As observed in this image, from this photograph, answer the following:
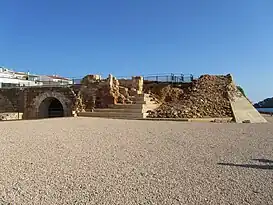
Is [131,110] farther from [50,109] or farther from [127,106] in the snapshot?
[50,109]

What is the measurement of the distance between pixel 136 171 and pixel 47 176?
1.40m

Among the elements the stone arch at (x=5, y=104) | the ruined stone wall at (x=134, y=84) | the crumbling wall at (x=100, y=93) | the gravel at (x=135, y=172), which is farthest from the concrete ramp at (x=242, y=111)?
the stone arch at (x=5, y=104)

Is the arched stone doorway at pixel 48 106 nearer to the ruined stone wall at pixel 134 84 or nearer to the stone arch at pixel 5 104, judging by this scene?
the stone arch at pixel 5 104

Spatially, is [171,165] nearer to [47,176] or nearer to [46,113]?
[47,176]

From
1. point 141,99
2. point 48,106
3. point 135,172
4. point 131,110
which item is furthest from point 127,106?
point 135,172

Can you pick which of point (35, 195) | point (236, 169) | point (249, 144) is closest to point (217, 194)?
point (236, 169)

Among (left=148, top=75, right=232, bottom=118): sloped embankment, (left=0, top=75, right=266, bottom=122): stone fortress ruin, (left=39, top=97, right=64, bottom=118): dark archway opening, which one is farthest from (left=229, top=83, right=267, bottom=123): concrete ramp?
(left=39, top=97, right=64, bottom=118): dark archway opening

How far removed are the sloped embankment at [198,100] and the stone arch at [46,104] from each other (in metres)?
6.79

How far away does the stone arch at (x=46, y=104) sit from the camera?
2200 cm

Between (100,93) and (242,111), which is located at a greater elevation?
(100,93)

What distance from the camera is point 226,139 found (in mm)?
8578

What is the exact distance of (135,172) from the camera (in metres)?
4.70

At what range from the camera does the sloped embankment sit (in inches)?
685

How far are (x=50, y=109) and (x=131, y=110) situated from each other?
10.9 metres
